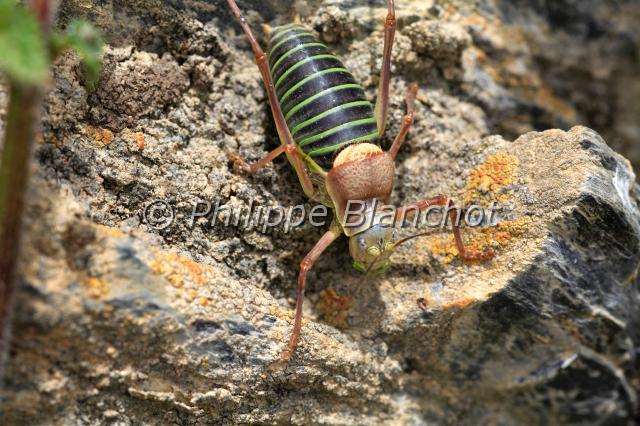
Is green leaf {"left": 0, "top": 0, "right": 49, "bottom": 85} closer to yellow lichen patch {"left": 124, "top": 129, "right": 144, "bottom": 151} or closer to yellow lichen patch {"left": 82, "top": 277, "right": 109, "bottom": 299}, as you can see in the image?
yellow lichen patch {"left": 82, "top": 277, "right": 109, "bottom": 299}

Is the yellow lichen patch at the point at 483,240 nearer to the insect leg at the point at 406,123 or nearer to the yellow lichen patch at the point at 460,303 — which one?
the yellow lichen patch at the point at 460,303

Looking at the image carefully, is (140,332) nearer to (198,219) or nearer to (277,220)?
(198,219)

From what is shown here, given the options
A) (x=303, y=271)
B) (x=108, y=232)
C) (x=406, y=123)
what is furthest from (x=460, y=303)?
(x=108, y=232)

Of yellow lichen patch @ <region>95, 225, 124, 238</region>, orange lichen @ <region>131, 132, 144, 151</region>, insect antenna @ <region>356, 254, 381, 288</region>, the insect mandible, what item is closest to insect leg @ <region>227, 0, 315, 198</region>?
the insect mandible

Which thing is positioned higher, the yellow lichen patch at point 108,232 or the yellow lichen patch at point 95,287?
the yellow lichen patch at point 108,232

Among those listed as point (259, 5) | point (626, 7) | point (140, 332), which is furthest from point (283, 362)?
point (626, 7)

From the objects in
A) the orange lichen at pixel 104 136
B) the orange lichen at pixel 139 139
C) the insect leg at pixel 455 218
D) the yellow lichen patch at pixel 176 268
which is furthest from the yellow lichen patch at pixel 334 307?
the orange lichen at pixel 104 136

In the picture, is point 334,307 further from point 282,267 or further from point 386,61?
point 386,61
